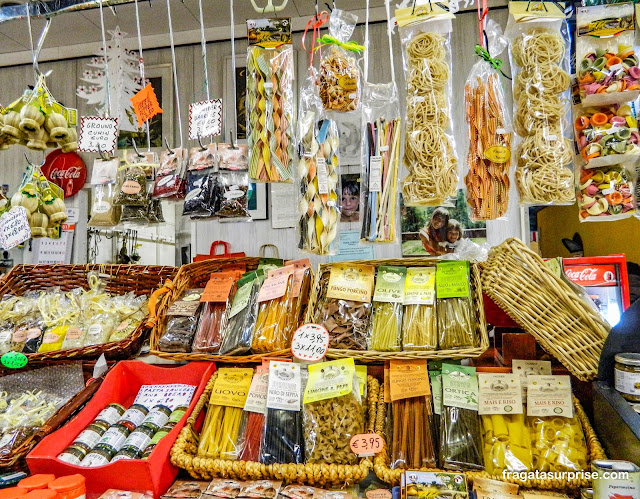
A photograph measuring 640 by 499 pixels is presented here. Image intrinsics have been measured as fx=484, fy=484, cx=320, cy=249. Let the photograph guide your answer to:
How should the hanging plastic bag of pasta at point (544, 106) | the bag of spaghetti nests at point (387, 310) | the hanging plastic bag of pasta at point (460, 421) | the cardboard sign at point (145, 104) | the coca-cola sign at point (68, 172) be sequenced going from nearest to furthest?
the hanging plastic bag of pasta at point (460, 421) → the bag of spaghetti nests at point (387, 310) → the hanging plastic bag of pasta at point (544, 106) → the cardboard sign at point (145, 104) → the coca-cola sign at point (68, 172)

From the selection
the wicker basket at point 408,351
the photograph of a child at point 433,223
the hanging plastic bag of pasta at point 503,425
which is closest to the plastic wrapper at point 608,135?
the wicker basket at point 408,351

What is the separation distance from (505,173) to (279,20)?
1049mm

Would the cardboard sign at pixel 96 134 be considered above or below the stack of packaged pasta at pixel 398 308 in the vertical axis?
above

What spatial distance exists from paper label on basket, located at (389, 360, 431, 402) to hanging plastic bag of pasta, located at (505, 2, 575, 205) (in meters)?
0.72

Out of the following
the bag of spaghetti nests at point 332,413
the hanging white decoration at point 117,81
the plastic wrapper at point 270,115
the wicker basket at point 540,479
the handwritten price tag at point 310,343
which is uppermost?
the hanging white decoration at point 117,81

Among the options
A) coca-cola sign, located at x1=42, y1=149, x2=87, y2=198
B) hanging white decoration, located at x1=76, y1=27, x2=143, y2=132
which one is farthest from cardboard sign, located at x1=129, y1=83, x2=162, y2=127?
coca-cola sign, located at x1=42, y1=149, x2=87, y2=198

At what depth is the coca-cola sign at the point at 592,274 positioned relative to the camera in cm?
160

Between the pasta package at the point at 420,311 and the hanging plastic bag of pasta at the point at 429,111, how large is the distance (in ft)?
0.94

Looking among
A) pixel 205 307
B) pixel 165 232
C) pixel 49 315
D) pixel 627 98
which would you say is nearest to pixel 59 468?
pixel 205 307

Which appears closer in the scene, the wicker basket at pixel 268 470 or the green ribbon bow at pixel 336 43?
the wicker basket at pixel 268 470

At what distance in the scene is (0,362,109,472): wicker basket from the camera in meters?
1.39

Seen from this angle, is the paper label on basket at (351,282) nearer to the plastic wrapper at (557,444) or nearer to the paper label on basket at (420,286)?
the paper label on basket at (420,286)

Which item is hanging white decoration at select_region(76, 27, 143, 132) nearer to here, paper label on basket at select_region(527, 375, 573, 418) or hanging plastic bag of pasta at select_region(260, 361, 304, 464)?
hanging plastic bag of pasta at select_region(260, 361, 304, 464)

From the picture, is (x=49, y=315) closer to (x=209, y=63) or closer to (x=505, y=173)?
(x=505, y=173)
